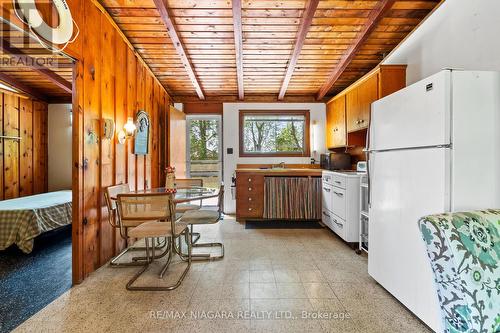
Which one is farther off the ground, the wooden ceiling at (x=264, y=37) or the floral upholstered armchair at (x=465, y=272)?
the wooden ceiling at (x=264, y=37)

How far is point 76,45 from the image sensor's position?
203 centimetres

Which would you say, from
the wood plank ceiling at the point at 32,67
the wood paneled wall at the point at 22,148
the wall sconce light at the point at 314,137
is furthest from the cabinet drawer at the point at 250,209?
the wood paneled wall at the point at 22,148

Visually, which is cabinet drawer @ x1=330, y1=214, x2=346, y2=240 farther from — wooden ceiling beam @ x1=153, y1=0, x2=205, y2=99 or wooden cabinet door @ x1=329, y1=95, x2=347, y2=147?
wooden ceiling beam @ x1=153, y1=0, x2=205, y2=99

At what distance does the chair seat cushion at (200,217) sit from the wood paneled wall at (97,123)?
83 cm

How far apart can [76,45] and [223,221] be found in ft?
10.4

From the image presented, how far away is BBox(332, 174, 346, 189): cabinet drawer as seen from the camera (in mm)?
3047

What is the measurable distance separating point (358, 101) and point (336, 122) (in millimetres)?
830

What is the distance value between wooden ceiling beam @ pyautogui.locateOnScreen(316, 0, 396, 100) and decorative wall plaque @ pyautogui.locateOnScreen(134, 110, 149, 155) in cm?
292

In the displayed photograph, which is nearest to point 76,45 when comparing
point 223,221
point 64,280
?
point 64,280

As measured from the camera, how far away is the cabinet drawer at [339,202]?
3.04 metres

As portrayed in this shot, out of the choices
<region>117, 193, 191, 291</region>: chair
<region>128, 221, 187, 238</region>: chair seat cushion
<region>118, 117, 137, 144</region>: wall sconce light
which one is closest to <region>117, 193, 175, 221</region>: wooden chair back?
<region>117, 193, 191, 291</region>: chair

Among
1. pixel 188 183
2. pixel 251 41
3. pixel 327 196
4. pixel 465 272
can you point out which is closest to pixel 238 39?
pixel 251 41

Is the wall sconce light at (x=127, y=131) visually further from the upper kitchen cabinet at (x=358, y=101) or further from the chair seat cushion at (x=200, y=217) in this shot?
the upper kitchen cabinet at (x=358, y=101)

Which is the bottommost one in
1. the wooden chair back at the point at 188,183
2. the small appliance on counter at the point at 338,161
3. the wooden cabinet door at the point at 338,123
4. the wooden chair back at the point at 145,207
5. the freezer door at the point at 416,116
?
the wooden chair back at the point at 145,207
